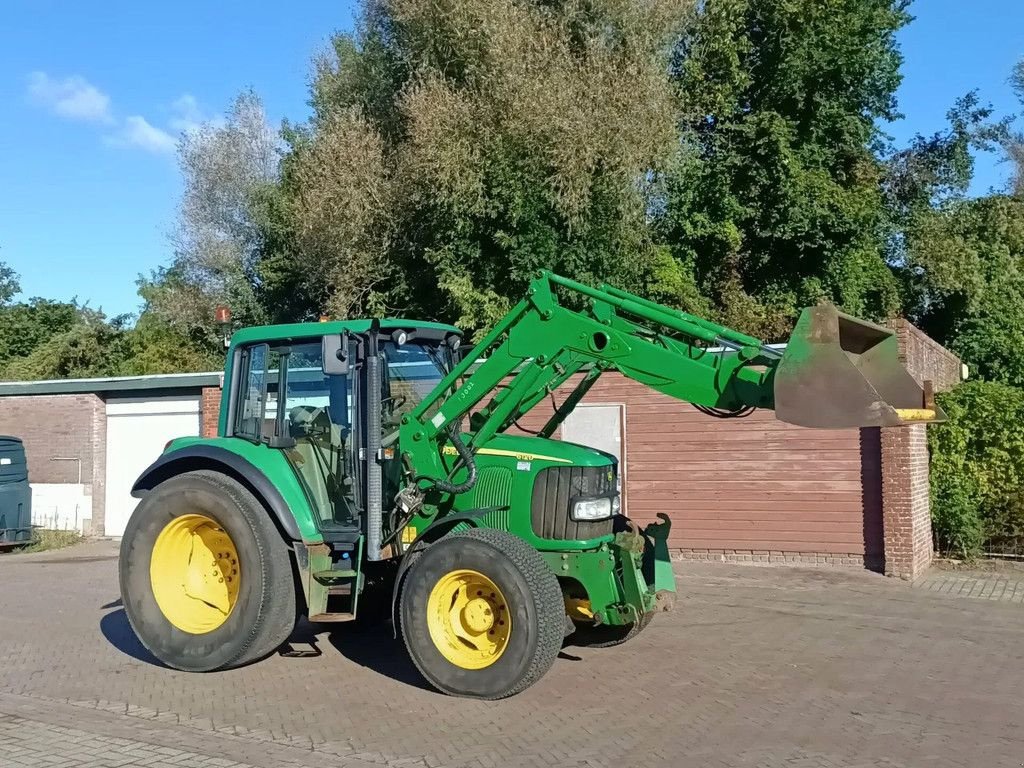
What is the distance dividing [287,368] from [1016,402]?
10.0m

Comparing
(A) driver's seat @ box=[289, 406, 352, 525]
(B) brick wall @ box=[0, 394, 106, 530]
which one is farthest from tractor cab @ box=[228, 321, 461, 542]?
(B) brick wall @ box=[0, 394, 106, 530]

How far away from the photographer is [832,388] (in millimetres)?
5887

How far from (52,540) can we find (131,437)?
220 cm

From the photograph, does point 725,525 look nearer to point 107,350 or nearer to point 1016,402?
point 1016,402

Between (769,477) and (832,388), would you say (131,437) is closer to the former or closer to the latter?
(769,477)

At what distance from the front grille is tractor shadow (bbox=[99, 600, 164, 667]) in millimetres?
3336

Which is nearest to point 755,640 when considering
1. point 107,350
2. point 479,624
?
point 479,624

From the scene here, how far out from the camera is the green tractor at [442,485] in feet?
21.0

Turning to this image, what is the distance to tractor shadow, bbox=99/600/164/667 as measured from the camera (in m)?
8.10

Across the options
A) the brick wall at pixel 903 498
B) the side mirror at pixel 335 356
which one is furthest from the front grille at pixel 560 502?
the brick wall at pixel 903 498

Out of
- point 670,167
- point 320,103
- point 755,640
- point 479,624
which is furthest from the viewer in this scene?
point 320,103

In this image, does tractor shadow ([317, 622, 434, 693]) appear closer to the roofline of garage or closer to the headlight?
the headlight

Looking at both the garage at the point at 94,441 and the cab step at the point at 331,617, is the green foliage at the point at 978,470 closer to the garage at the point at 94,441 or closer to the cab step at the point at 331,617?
the cab step at the point at 331,617

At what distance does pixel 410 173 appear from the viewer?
21109mm
